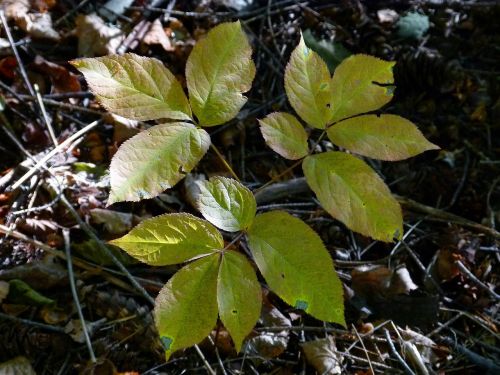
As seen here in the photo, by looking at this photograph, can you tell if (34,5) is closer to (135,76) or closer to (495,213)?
(135,76)

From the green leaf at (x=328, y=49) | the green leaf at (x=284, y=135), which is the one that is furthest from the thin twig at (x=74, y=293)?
the green leaf at (x=328, y=49)

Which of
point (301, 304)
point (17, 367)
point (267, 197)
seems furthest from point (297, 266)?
point (17, 367)

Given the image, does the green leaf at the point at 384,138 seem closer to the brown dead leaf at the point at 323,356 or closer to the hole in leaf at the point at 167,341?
the hole in leaf at the point at 167,341

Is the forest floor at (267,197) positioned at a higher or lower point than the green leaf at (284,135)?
lower

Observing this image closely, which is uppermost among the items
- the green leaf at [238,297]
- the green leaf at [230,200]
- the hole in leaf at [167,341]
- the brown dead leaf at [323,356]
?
the green leaf at [230,200]

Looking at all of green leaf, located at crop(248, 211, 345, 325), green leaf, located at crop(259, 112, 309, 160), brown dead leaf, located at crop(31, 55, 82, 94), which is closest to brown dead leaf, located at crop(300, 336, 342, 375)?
green leaf, located at crop(248, 211, 345, 325)

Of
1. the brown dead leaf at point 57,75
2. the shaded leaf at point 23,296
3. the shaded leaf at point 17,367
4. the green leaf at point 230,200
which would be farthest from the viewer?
the brown dead leaf at point 57,75
